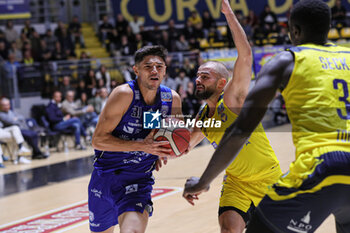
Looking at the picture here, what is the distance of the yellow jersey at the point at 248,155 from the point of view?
12.3ft

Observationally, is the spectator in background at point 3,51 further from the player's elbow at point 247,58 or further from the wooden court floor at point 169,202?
the player's elbow at point 247,58

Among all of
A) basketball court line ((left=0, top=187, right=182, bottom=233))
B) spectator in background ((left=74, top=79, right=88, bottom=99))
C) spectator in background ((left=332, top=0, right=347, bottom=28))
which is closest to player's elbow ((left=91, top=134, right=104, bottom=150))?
basketball court line ((left=0, top=187, right=182, bottom=233))

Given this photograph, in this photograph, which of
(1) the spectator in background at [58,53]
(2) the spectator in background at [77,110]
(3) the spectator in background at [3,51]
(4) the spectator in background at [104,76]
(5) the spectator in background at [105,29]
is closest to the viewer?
(2) the spectator in background at [77,110]

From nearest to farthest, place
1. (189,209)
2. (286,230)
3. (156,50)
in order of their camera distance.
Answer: (286,230) → (156,50) → (189,209)

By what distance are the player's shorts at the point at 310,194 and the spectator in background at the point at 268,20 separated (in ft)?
53.7

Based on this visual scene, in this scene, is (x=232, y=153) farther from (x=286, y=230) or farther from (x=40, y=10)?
(x=40, y=10)

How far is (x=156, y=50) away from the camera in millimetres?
4027

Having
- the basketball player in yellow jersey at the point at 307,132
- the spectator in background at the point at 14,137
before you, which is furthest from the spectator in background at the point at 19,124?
the basketball player in yellow jersey at the point at 307,132

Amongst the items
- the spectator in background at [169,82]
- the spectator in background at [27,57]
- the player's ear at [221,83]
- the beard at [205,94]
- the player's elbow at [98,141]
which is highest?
the player's ear at [221,83]

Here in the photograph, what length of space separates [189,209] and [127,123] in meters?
2.67

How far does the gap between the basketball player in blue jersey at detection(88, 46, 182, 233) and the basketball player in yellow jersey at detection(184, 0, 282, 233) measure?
0.36m

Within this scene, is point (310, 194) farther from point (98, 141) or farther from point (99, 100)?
point (99, 100)

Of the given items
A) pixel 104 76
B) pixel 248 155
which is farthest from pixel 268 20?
pixel 248 155

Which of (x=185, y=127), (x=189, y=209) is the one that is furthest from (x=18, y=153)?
(x=185, y=127)
